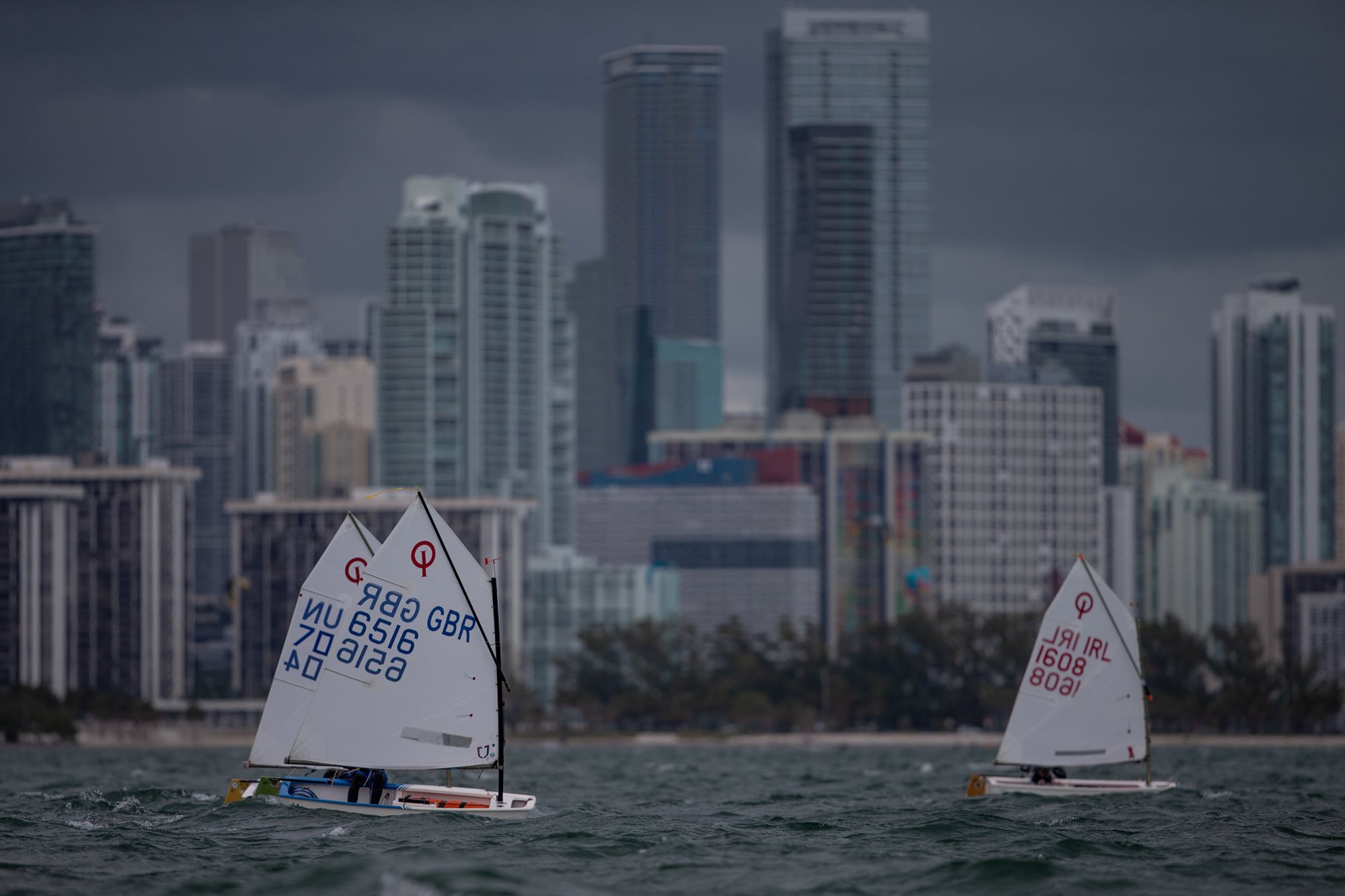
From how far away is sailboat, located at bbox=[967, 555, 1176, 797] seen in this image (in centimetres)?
8025

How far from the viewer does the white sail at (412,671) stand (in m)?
62.5

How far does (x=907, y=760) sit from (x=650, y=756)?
27.4m

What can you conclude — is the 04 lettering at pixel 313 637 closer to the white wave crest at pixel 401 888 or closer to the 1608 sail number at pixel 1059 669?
the white wave crest at pixel 401 888

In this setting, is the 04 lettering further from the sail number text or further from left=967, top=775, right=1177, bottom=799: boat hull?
the sail number text

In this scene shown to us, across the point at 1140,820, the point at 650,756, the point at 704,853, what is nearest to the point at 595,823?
the point at 704,853

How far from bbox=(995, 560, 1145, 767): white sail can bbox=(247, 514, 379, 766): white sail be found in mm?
26632

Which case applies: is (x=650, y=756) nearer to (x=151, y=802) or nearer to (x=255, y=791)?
(x=151, y=802)

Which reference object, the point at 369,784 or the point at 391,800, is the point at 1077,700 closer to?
the point at 391,800

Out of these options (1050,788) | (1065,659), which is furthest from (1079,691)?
(1050,788)

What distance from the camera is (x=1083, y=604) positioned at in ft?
265

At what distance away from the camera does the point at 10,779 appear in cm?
11094

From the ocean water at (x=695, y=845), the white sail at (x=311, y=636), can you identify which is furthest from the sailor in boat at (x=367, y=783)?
the white sail at (x=311, y=636)

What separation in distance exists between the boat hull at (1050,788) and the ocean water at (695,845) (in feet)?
2.41

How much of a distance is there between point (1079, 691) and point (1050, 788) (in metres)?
3.64
